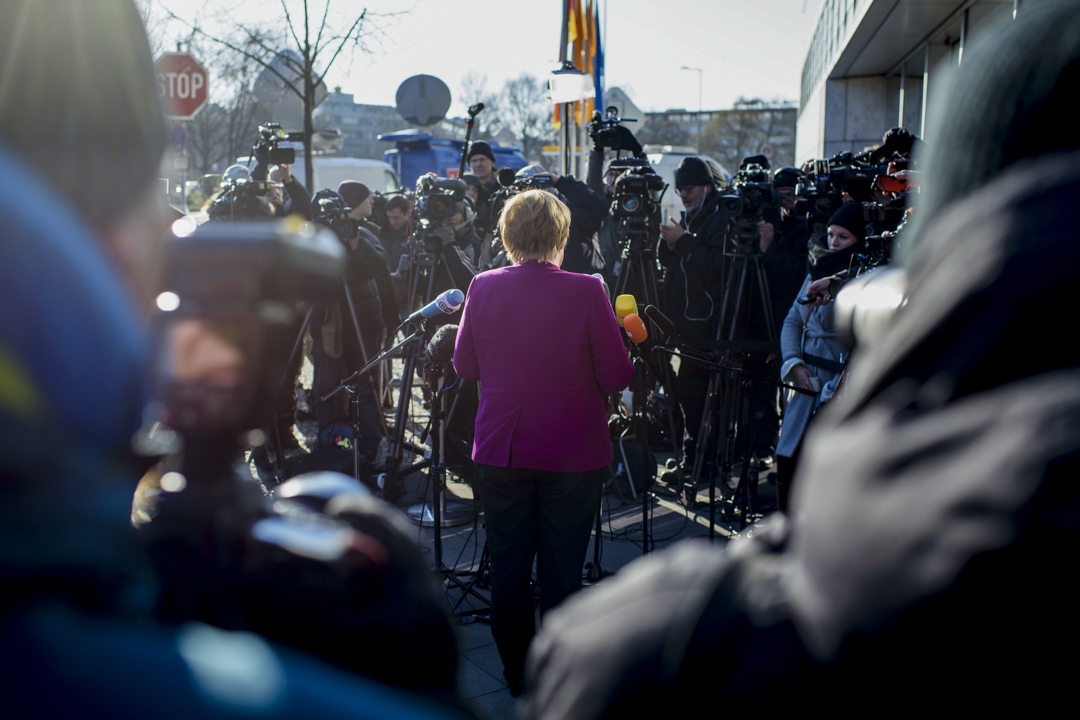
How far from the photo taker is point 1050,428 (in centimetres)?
55

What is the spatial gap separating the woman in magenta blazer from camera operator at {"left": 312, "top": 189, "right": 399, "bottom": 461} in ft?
9.30

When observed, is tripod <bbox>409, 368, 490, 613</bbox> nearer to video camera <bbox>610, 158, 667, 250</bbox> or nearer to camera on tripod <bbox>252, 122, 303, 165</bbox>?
video camera <bbox>610, 158, 667, 250</bbox>

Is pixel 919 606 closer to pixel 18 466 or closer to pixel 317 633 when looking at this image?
pixel 317 633

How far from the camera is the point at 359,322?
18.9 ft

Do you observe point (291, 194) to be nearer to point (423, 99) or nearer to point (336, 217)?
point (336, 217)

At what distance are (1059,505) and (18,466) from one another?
697 millimetres

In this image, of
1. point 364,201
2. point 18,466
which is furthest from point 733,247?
point 18,466

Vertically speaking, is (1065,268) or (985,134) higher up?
(985,134)

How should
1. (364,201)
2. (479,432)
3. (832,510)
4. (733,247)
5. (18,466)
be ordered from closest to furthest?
(18,466), (832,510), (479,432), (733,247), (364,201)

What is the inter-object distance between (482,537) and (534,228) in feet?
7.87

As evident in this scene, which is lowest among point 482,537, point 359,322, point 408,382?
point 482,537

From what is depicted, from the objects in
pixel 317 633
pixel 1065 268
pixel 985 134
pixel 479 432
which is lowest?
pixel 479 432

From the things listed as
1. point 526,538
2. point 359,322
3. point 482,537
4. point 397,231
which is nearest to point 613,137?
point 359,322

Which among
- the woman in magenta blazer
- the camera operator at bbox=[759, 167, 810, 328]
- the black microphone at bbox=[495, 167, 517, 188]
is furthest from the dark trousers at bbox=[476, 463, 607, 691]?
the black microphone at bbox=[495, 167, 517, 188]
